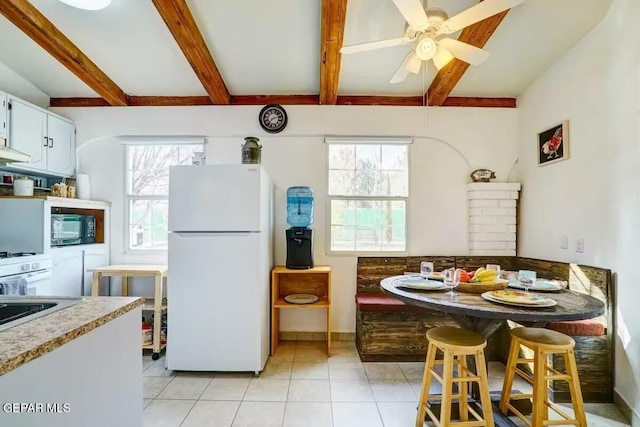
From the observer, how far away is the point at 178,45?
2.54 metres

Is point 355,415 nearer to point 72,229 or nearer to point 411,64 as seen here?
point 411,64

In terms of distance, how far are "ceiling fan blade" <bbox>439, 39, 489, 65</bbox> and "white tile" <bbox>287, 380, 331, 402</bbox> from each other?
8.18 ft

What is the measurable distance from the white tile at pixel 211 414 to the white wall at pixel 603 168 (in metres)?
2.56

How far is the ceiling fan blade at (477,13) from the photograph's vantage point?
1.60 m

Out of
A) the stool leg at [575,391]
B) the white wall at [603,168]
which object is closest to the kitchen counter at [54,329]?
the stool leg at [575,391]

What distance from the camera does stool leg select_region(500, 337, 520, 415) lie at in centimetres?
191

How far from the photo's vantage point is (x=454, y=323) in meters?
2.92

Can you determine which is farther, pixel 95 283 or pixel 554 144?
pixel 95 283

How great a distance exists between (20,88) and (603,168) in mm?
5098

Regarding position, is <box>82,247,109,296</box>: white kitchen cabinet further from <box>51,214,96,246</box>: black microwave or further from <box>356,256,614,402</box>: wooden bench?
<box>356,256,614,402</box>: wooden bench

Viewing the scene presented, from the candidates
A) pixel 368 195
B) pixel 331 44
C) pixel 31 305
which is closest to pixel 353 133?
pixel 368 195

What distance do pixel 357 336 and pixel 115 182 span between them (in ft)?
9.98

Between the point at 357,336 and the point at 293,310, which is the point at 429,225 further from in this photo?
the point at 293,310

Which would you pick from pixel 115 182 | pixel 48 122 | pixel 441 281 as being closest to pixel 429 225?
pixel 441 281
